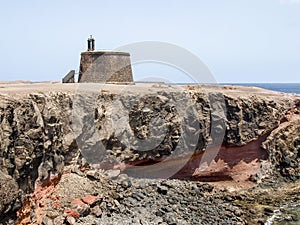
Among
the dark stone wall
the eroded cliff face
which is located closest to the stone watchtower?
the dark stone wall

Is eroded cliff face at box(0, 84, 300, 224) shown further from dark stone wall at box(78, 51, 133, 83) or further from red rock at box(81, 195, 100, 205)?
dark stone wall at box(78, 51, 133, 83)

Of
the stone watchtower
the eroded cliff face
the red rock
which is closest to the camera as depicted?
the eroded cliff face

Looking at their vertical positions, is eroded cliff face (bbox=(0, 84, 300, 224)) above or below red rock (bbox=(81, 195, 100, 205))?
above

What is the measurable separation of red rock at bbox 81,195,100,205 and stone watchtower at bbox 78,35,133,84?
1497cm

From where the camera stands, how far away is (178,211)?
2428 centimetres

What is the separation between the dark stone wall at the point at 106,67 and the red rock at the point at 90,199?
15.0m

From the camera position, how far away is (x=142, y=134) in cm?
2864

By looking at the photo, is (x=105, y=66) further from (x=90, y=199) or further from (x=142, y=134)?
(x=90, y=199)

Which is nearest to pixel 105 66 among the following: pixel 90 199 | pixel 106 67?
pixel 106 67

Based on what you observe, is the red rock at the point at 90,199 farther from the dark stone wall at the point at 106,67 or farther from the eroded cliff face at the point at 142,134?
the dark stone wall at the point at 106,67

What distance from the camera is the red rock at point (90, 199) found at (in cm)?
2272

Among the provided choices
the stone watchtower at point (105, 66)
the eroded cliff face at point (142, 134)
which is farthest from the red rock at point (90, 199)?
the stone watchtower at point (105, 66)

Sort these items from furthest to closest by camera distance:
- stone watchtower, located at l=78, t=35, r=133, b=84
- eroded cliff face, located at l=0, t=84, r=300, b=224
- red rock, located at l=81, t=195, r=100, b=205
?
stone watchtower, located at l=78, t=35, r=133, b=84
red rock, located at l=81, t=195, r=100, b=205
eroded cliff face, located at l=0, t=84, r=300, b=224

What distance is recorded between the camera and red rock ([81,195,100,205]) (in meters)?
22.7
